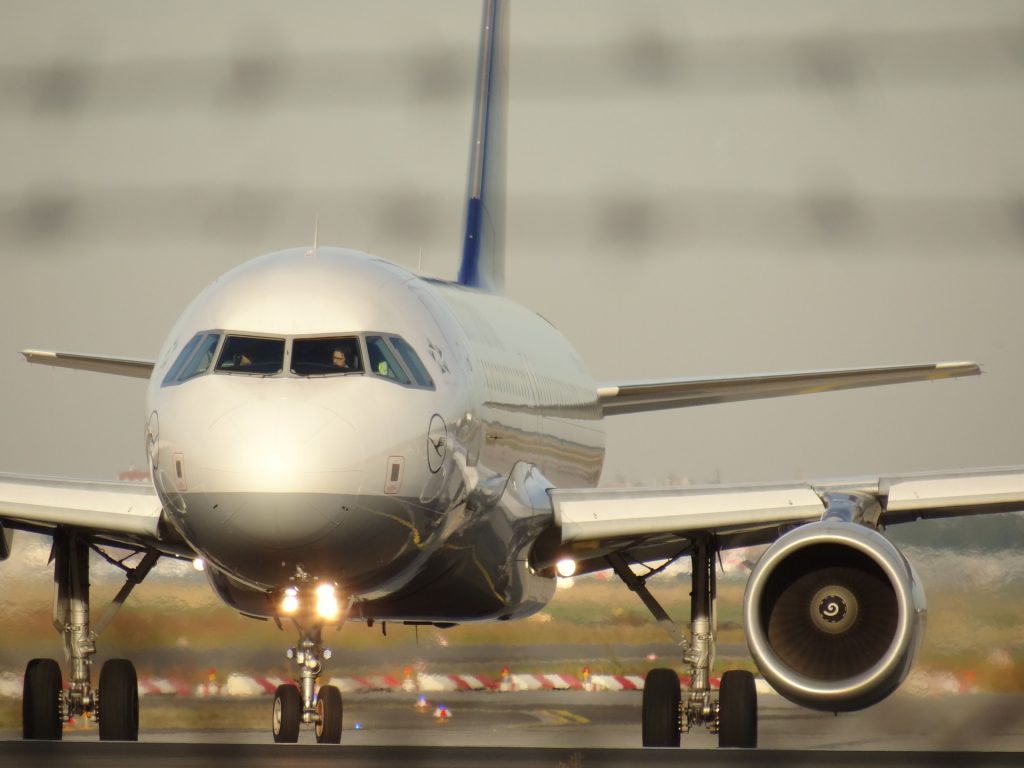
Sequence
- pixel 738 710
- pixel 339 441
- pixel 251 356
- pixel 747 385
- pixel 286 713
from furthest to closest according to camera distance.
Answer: pixel 747 385, pixel 286 713, pixel 738 710, pixel 251 356, pixel 339 441

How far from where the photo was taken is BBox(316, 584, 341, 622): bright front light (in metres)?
10.2

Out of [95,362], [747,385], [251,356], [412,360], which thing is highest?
[747,385]

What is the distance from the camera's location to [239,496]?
29.8 feet

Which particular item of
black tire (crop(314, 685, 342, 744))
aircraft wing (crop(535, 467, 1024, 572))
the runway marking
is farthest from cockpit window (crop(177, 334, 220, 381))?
the runway marking

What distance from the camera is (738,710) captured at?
45.3 feet

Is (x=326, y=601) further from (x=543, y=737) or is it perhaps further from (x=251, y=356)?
(x=543, y=737)

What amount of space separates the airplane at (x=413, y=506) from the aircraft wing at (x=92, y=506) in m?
0.02

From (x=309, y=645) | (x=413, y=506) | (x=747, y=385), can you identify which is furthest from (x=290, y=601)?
(x=747, y=385)

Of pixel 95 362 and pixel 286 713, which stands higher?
pixel 95 362

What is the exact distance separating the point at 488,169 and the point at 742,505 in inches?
366

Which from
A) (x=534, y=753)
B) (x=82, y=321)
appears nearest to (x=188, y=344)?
(x=534, y=753)

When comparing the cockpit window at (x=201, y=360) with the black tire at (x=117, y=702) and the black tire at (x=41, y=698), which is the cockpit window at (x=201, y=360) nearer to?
the black tire at (x=117, y=702)

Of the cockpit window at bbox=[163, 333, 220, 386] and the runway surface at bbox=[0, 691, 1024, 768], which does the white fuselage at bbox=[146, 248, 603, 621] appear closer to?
the cockpit window at bbox=[163, 333, 220, 386]

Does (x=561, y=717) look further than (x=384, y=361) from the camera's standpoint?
Yes
